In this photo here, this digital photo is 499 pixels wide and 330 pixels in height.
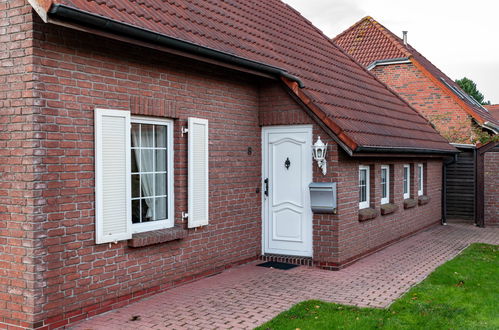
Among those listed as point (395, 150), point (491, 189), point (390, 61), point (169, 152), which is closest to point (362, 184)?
point (395, 150)

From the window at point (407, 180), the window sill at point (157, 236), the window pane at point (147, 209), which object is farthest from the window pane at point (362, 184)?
the window pane at point (147, 209)

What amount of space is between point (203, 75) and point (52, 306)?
411 cm

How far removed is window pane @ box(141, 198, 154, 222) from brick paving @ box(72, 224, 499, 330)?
3.54 ft

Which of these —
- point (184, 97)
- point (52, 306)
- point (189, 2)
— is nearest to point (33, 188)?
point (52, 306)

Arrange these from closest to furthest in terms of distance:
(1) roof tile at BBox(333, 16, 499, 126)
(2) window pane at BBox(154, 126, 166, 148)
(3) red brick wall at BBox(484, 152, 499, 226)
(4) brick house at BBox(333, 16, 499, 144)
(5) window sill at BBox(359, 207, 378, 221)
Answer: (2) window pane at BBox(154, 126, 166, 148) < (5) window sill at BBox(359, 207, 378, 221) < (3) red brick wall at BBox(484, 152, 499, 226) < (4) brick house at BBox(333, 16, 499, 144) < (1) roof tile at BBox(333, 16, 499, 126)

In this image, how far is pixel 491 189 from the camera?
50.6ft

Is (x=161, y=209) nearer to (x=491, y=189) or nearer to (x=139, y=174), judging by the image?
(x=139, y=174)

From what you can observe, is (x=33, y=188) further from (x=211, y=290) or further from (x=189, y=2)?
(x=189, y=2)

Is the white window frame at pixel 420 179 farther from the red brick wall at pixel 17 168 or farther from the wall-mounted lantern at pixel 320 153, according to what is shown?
the red brick wall at pixel 17 168

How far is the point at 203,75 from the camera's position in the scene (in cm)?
815

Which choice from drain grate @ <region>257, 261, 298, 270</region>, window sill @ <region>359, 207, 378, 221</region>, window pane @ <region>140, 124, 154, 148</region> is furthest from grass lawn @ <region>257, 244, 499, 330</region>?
window pane @ <region>140, 124, 154, 148</region>

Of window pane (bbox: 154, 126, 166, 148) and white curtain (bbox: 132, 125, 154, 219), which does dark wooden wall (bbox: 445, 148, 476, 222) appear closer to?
window pane (bbox: 154, 126, 166, 148)

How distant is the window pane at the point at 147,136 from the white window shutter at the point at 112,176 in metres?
0.61

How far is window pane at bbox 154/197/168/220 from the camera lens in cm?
747
